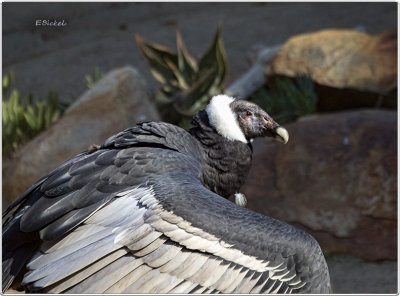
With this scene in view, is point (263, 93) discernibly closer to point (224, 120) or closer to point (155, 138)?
point (224, 120)

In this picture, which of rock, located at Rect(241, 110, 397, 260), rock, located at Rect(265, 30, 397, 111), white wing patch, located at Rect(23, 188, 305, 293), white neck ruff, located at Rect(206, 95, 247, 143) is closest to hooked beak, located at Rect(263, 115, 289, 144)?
white neck ruff, located at Rect(206, 95, 247, 143)

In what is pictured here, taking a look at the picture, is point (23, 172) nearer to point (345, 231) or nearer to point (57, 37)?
point (345, 231)

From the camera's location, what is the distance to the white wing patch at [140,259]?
2754mm

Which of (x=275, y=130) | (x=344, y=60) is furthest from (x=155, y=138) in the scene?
(x=344, y=60)

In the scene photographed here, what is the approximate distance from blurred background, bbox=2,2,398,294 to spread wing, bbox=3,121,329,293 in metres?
2.24

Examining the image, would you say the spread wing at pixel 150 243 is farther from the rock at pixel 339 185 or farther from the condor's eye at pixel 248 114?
the rock at pixel 339 185

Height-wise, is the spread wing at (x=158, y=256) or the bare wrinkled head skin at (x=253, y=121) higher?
the bare wrinkled head skin at (x=253, y=121)

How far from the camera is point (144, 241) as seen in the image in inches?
108

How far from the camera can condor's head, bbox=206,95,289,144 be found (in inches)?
140

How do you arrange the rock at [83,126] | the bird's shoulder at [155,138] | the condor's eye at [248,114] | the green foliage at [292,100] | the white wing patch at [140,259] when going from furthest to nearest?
the green foliage at [292,100]
the rock at [83,126]
the condor's eye at [248,114]
the bird's shoulder at [155,138]
the white wing patch at [140,259]

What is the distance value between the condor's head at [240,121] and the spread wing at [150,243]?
619 millimetres

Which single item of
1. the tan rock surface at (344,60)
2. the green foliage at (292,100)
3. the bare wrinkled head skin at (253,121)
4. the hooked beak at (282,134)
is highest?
the bare wrinkled head skin at (253,121)

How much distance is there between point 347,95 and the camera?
6430mm

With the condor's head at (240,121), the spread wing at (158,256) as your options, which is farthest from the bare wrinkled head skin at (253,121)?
the spread wing at (158,256)
